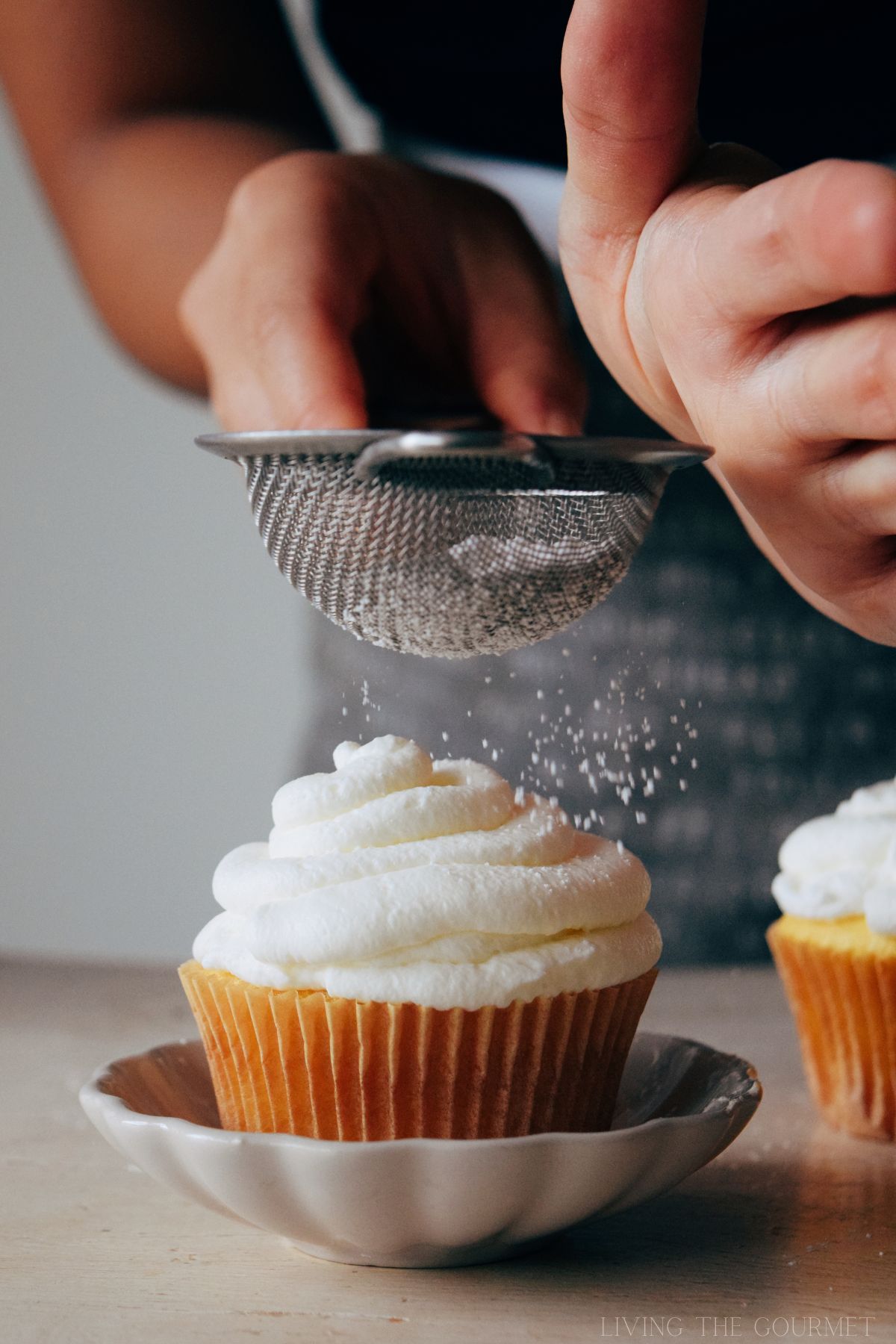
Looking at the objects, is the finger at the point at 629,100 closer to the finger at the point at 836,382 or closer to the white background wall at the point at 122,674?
the finger at the point at 836,382

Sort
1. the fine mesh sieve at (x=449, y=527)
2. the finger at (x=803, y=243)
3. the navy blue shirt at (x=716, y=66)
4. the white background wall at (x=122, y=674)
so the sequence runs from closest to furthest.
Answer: the finger at (x=803, y=243)
the fine mesh sieve at (x=449, y=527)
the navy blue shirt at (x=716, y=66)
the white background wall at (x=122, y=674)

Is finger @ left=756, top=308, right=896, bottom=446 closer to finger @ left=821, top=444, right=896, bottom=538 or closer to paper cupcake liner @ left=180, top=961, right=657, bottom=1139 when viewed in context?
finger @ left=821, top=444, right=896, bottom=538

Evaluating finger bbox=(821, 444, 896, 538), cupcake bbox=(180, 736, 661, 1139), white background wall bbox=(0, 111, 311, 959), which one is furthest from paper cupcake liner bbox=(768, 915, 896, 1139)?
white background wall bbox=(0, 111, 311, 959)

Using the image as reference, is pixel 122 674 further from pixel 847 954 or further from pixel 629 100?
pixel 629 100

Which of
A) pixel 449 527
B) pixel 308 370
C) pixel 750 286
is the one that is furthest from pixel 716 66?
pixel 750 286

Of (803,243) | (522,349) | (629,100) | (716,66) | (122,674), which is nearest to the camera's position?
(803,243)

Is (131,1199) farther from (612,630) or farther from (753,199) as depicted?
(612,630)

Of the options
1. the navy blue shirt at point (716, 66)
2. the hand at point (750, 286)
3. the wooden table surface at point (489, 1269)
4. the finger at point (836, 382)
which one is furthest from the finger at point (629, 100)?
the navy blue shirt at point (716, 66)
